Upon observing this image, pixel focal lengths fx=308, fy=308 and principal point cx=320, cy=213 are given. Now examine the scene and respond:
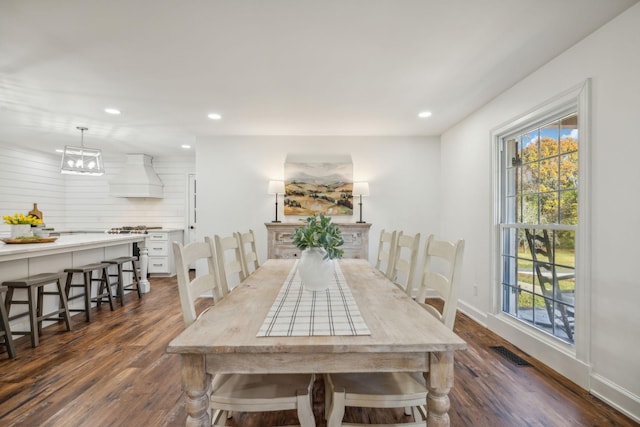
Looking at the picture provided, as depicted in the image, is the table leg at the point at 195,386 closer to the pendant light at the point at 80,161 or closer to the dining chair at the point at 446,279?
the dining chair at the point at 446,279

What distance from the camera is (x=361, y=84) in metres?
2.82

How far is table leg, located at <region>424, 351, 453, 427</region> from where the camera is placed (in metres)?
1.08

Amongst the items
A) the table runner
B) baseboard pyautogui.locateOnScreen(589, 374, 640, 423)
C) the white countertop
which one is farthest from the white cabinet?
baseboard pyautogui.locateOnScreen(589, 374, 640, 423)

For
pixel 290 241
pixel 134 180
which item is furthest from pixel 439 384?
pixel 134 180

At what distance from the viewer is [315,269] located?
1.69 m

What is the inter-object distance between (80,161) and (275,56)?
3.39m

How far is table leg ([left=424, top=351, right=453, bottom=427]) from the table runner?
252 mm

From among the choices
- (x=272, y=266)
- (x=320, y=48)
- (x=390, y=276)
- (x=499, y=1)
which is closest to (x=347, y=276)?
(x=390, y=276)

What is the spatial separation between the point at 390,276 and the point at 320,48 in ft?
5.93

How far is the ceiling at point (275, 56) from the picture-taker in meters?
1.82

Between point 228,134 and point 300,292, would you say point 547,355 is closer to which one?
point 300,292

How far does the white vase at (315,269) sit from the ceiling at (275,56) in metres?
1.42

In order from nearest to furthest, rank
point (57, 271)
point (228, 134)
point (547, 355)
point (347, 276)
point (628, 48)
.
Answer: point (628, 48)
point (347, 276)
point (547, 355)
point (57, 271)
point (228, 134)

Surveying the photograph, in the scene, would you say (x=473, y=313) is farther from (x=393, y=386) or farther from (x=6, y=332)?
(x=6, y=332)
